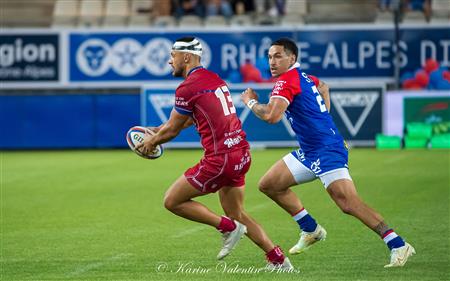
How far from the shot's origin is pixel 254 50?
28438 millimetres

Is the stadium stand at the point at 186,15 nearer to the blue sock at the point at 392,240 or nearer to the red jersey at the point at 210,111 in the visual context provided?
the blue sock at the point at 392,240

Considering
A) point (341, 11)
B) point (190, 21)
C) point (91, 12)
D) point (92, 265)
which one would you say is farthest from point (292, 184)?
point (91, 12)

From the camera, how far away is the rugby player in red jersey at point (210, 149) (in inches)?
385

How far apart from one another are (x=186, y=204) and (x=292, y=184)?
1.30 meters

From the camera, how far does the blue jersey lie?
10.4m

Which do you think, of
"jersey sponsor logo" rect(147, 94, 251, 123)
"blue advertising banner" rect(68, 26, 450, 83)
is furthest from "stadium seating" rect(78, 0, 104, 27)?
"jersey sponsor logo" rect(147, 94, 251, 123)

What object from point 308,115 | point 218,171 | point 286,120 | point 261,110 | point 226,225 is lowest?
point 286,120

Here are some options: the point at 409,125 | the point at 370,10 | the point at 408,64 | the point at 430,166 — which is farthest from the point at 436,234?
the point at 370,10

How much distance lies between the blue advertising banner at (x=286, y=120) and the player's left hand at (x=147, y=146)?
1641 cm

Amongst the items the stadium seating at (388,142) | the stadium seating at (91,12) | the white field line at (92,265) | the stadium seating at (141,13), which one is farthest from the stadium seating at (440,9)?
the white field line at (92,265)

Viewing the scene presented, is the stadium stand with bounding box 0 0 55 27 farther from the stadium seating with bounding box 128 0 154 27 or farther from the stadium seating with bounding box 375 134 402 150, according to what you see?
the stadium seating with bounding box 375 134 402 150

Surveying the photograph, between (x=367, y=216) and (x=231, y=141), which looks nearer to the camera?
(x=231, y=141)

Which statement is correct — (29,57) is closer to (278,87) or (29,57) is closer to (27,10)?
(27,10)

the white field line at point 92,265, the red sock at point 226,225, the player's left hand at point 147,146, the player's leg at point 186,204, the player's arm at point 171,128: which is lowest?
the white field line at point 92,265
